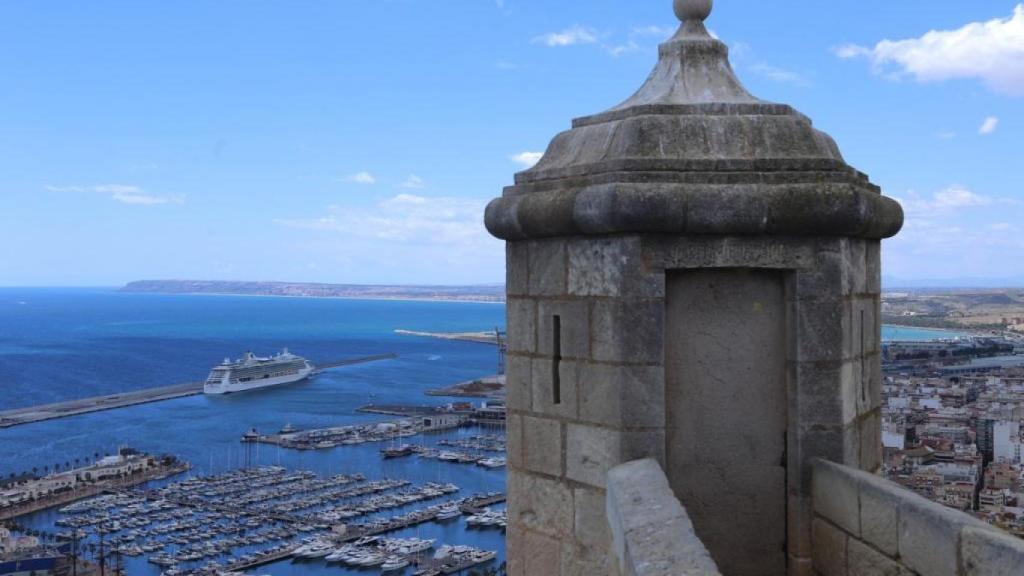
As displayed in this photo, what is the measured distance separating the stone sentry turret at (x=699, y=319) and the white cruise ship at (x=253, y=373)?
3238 inches

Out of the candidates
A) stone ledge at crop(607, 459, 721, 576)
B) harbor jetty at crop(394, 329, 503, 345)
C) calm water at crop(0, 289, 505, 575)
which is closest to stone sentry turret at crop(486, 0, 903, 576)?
stone ledge at crop(607, 459, 721, 576)

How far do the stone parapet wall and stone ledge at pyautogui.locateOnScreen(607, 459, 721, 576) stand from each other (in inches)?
25.4

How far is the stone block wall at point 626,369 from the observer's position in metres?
3.20

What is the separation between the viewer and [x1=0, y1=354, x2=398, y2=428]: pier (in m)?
65.4

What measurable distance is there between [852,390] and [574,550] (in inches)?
45.9

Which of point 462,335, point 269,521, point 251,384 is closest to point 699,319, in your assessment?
point 269,521

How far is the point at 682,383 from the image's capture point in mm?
3354

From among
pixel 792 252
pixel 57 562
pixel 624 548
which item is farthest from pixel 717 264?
pixel 57 562

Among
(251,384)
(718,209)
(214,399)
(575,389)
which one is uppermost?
(718,209)

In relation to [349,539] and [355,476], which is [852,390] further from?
[355,476]

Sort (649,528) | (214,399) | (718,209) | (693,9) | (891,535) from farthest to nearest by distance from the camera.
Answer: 1. (214,399)
2. (693,9)
3. (718,209)
4. (891,535)
5. (649,528)

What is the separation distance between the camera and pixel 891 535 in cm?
288

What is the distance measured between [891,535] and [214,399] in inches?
3200

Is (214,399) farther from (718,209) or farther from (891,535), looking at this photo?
(891,535)
